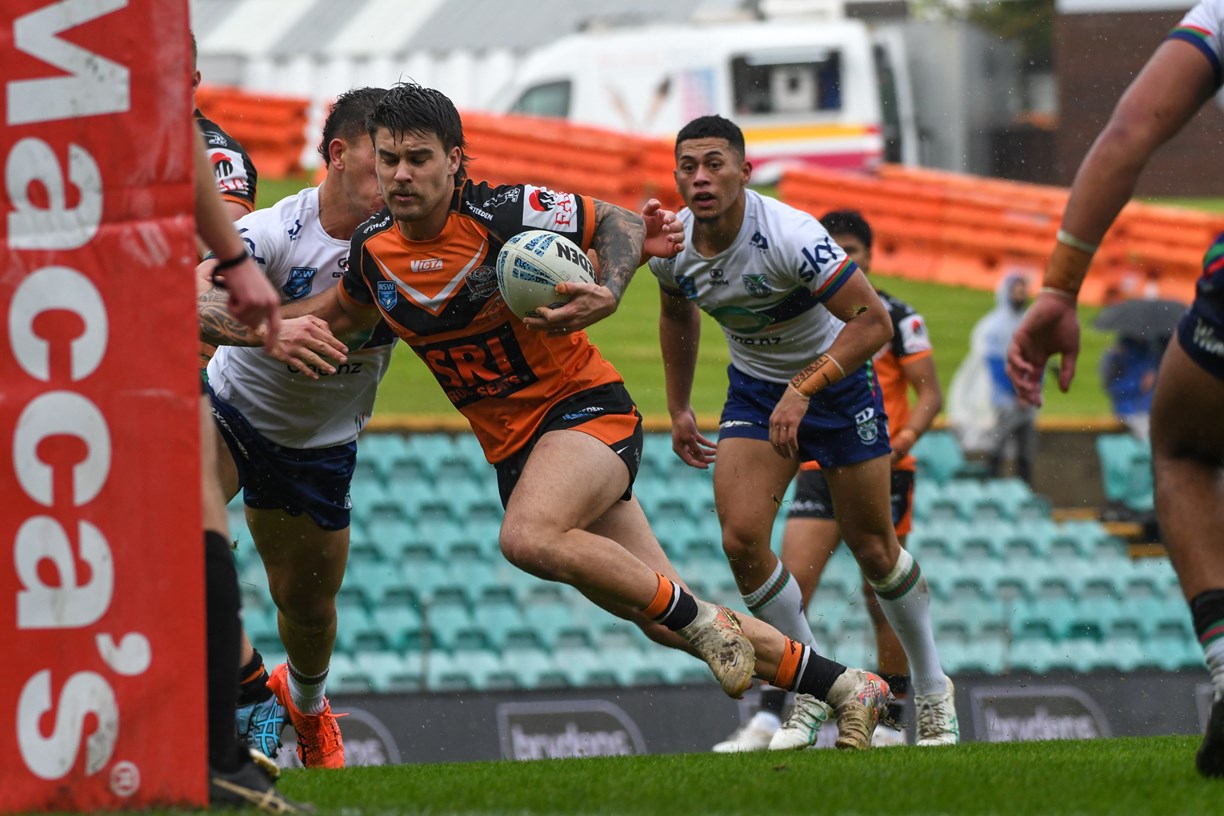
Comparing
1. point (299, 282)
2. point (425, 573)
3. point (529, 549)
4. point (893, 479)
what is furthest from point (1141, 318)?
point (529, 549)

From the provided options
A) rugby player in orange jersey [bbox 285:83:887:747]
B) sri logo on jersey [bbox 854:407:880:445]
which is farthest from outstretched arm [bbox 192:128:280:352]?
sri logo on jersey [bbox 854:407:880:445]

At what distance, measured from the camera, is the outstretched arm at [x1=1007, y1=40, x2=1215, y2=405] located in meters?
3.73

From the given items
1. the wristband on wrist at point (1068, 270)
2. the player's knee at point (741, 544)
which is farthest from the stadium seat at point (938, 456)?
the wristband on wrist at point (1068, 270)

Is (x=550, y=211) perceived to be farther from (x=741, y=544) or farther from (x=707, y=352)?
(x=707, y=352)

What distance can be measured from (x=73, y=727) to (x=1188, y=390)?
2.64m

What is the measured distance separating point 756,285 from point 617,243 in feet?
3.99

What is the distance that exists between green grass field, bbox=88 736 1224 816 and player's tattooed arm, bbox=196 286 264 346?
57.8 inches

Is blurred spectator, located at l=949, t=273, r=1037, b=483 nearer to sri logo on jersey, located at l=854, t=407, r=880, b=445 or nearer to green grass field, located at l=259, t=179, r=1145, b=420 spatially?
green grass field, located at l=259, t=179, r=1145, b=420

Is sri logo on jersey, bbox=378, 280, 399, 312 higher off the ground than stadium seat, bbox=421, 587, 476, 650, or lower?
higher

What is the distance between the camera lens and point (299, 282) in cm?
622

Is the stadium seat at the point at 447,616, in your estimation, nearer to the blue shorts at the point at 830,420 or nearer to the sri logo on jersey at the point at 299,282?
the blue shorts at the point at 830,420

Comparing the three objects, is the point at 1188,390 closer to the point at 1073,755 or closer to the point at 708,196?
the point at 1073,755

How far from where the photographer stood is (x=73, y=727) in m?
3.63

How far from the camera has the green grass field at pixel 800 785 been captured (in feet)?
13.2
